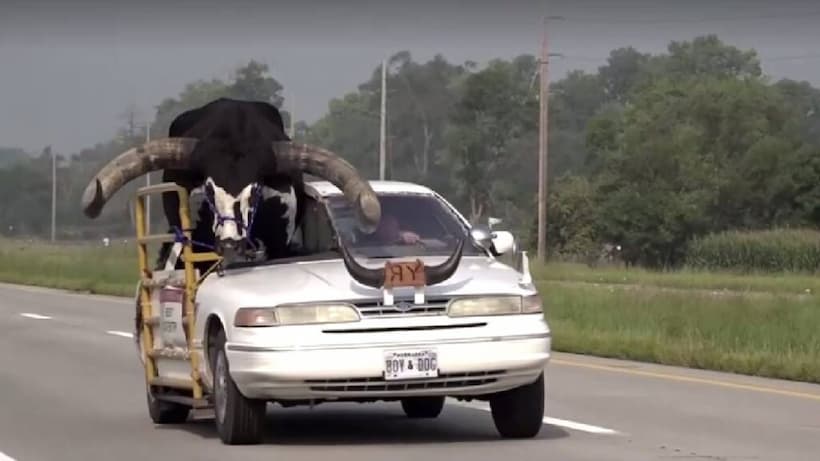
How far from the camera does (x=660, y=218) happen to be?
229 feet

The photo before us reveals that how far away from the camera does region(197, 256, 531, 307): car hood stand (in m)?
11.7

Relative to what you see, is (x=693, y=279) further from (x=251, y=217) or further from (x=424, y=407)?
(x=251, y=217)

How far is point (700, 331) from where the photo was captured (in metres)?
22.7

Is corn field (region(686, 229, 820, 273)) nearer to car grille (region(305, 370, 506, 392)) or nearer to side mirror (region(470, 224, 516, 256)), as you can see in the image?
side mirror (region(470, 224, 516, 256))

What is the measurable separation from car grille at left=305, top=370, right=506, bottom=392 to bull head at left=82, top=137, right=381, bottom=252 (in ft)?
3.98

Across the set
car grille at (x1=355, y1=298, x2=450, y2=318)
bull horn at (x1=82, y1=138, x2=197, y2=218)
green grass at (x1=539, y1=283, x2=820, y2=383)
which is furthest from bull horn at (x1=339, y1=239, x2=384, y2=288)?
green grass at (x1=539, y1=283, x2=820, y2=383)

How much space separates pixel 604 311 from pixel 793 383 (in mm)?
9568

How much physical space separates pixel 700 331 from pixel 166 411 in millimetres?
10234

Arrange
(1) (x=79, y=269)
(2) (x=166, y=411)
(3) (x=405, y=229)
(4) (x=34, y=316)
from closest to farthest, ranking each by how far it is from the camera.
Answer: (3) (x=405, y=229), (2) (x=166, y=411), (4) (x=34, y=316), (1) (x=79, y=269)

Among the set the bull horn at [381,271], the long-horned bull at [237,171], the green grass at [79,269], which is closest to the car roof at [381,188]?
the long-horned bull at [237,171]

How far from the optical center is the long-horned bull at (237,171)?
41.0ft

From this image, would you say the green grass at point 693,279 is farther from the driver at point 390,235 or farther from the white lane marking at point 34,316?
the driver at point 390,235

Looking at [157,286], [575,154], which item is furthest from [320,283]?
[575,154]

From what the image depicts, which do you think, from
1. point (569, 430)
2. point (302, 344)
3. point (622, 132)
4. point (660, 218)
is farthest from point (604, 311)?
point (622, 132)
